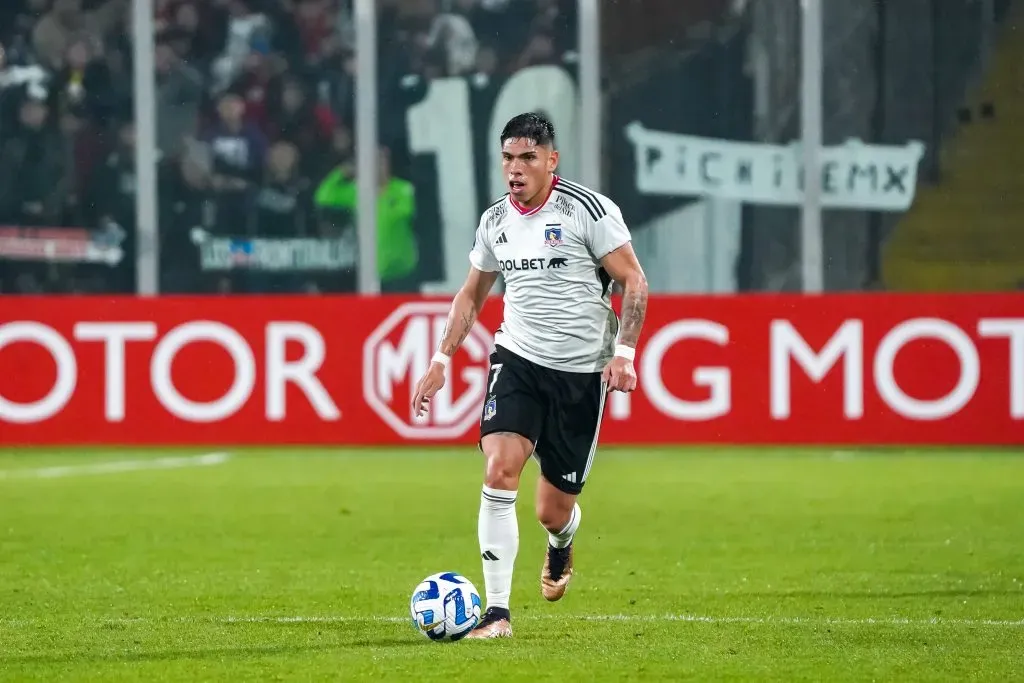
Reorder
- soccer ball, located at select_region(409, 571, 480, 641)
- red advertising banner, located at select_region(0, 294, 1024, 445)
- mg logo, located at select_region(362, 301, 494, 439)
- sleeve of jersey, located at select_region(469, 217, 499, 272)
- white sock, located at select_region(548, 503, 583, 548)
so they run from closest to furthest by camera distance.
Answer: soccer ball, located at select_region(409, 571, 480, 641), sleeve of jersey, located at select_region(469, 217, 499, 272), white sock, located at select_region(548, 503, 583, 548), red advertising banner, located at select_region(0, 294, 1024, 445), mg logo, located at select_region(362, 301, 494, 439)

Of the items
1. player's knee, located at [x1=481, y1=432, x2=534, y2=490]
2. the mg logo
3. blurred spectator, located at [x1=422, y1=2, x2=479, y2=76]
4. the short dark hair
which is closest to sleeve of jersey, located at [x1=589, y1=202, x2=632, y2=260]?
the short dark hair

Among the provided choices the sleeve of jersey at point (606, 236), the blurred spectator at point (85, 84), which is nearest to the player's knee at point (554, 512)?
the sleeve of jersey at point (606, 236)

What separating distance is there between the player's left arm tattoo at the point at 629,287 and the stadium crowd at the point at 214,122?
10.8 meters

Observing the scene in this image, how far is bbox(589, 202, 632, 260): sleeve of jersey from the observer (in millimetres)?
8055

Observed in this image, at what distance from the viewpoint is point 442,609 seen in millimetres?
7465

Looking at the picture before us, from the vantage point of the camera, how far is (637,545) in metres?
10.9

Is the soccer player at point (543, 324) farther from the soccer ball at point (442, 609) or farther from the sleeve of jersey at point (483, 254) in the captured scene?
the soccer ball at point (442, 609)

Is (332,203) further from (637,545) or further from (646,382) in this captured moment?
(637,545)

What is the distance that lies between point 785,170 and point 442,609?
38.9ft

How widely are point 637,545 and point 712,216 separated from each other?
335 inches

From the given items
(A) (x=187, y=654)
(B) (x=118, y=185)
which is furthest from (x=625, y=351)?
(B) (x=118, y=185)

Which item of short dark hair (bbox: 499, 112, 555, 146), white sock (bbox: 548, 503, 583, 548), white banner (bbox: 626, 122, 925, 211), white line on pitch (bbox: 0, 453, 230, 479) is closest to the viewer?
short dark hair (bbox: 499, 112, 555, 146)

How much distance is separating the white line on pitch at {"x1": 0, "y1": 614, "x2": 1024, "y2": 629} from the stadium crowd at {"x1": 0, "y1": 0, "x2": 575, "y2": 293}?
1078cm

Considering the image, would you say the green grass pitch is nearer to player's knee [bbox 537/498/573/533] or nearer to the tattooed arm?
player's knee [bbox 537/498/573/533]
